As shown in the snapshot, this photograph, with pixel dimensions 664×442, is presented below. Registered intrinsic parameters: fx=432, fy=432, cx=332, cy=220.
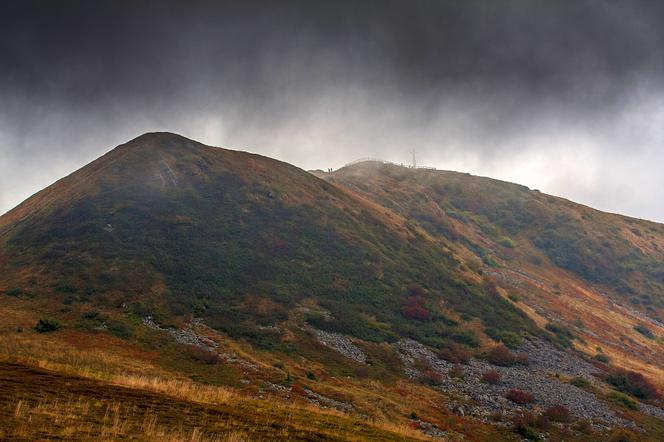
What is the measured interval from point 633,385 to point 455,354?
64.0 feet

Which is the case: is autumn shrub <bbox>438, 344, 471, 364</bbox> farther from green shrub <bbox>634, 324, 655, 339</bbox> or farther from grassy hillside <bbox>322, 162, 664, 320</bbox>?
grassy hillside <bbox>322, 162, 664, 320</bbox>

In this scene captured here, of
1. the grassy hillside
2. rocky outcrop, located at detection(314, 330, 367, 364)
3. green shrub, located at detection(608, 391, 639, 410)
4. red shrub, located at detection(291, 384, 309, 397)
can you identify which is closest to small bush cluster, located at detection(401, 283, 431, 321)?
rocky outcrop, located at detection(314, 330, 367, 364)

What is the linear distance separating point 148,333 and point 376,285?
31295 mm

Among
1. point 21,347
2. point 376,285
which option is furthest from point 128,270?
point 376,285

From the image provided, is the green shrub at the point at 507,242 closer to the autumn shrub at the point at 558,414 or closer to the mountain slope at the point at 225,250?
the mountain slope at the point at 225,250

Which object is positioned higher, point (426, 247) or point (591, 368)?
point (426, 247)

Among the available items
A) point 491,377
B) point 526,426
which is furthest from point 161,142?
point 526,426

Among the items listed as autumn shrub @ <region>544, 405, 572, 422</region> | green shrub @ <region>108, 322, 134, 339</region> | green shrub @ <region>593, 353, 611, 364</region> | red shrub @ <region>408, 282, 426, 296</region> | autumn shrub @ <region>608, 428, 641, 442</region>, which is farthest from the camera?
red shrub @ <region>408, 282, 426, 296</region>

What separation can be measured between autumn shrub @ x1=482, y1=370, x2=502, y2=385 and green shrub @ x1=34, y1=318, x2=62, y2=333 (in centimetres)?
3711

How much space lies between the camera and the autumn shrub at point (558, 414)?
33.6 m

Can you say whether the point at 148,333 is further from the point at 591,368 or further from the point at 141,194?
the point at 591,368

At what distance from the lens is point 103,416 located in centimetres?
1401

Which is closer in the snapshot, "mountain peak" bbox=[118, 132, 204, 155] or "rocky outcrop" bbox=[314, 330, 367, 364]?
"rocky outcrop" bbox=[314, 330, 367, 364]

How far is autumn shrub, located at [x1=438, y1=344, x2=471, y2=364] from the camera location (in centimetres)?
4460
